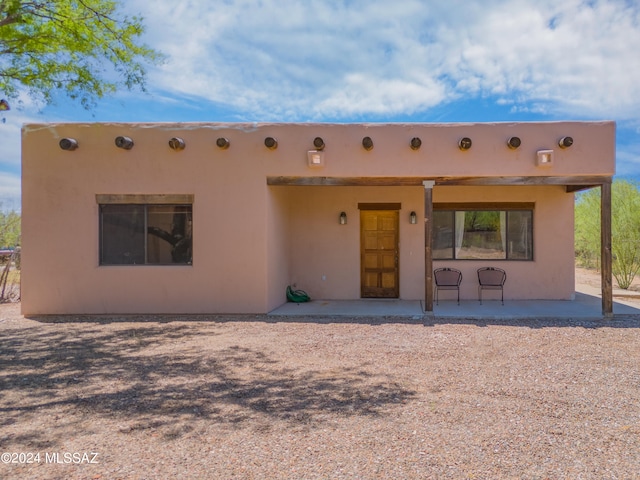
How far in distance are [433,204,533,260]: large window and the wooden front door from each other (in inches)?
43.2

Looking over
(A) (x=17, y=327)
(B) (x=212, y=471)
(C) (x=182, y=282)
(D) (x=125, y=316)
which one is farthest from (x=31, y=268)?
(B) (x=212, y=471)

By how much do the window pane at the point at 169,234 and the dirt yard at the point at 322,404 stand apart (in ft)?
6.28

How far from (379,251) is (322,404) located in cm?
667

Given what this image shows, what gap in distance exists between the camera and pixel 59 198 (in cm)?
874

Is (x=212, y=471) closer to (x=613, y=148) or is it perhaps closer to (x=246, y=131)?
(x=246, y=131)

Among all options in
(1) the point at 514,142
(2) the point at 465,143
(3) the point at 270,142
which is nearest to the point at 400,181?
(2) the point at 465,143

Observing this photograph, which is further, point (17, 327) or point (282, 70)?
point (282, 70)

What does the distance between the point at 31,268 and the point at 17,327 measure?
4.27 ft

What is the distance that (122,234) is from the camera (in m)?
Answer: 8.85

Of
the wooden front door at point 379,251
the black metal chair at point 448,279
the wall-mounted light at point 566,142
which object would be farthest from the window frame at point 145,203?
the wall-mounted light at point 566,142

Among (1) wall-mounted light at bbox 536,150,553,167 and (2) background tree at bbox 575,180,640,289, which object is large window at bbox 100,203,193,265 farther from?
(2) background tree at bbox 575,180,640,289

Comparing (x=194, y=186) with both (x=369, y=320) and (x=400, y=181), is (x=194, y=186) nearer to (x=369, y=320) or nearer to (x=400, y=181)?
(x=400, y=181)

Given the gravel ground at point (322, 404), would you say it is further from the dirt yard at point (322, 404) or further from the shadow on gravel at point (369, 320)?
the shadow on gravel at point (369, 320)

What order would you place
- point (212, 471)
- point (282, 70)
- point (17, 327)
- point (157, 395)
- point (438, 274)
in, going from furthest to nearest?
1. point (282, 70)
2. point (438, 274)
3. point (17, 327)
4. point (157, 395)
5. point (212, 471)
